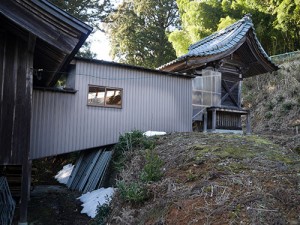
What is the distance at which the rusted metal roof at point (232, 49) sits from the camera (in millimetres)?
11375

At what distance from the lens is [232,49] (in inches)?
480

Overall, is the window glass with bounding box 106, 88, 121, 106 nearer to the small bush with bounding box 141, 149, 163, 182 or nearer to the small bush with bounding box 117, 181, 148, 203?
the small bush with bounding box 141, 149, 163, 182

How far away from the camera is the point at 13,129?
5.70m

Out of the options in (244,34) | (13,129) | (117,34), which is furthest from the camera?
(117,34)

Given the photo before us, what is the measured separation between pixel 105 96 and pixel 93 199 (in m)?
3.38

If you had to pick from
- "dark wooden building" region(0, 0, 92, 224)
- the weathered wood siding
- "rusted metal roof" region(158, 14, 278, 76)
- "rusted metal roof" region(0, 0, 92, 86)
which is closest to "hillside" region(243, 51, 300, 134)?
"rusted metal roof" region(158, 14, 278, 76)

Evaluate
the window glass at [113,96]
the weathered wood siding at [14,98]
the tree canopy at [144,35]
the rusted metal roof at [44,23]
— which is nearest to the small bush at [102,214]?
the weathered wood siding at [14,98]

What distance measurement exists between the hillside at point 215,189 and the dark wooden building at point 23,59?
7.24 ft

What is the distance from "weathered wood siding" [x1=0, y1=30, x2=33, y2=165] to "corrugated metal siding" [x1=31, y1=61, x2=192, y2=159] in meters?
2.30

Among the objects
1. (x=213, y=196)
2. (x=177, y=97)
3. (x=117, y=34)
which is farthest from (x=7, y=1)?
(x=117, y=34)

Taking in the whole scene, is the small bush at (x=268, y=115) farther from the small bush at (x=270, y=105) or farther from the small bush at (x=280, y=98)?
the small bush at (x=280, y=98)

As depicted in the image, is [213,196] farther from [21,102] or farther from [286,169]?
[21,102]

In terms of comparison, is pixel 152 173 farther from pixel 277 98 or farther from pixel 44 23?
pixel 277 98

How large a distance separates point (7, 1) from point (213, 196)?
187 inches
